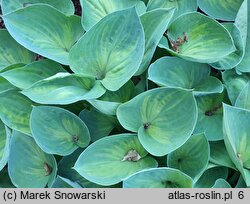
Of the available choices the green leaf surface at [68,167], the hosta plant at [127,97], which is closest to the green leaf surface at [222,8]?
the hosta plant at [127,97]

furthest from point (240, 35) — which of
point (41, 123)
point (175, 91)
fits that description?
point (41, 123)

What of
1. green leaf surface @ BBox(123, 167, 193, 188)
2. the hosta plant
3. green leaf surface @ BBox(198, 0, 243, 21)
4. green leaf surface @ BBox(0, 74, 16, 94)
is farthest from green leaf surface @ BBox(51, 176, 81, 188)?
green leaf surface @ BBox(198, 0, 243, 21)

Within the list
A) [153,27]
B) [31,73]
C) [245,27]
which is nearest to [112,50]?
[153,27]

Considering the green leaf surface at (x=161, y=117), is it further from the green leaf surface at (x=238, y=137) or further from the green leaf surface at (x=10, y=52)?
the green leaf surface at (x=10, y=52)

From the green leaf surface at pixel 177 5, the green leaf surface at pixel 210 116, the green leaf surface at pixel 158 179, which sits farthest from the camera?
the green leaf surface at pixel 177 5

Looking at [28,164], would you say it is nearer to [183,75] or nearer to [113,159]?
[113,159]

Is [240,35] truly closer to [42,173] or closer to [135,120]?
[135,120]
